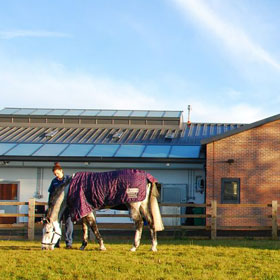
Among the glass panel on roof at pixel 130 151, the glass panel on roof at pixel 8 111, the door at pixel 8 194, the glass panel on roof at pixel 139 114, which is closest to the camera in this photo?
the glass panel on roof at pixel 130 151

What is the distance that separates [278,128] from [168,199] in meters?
5.41

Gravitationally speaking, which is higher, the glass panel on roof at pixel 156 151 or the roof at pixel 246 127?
the roof at pixel 246 127

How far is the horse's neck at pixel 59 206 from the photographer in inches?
459

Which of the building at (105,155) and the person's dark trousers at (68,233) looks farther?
the building at (105,155)

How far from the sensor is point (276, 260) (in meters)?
10.2

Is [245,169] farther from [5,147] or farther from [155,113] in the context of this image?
[155,113]

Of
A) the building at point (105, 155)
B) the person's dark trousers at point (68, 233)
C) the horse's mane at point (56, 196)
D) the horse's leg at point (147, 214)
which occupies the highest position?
the building at point (105, 155)

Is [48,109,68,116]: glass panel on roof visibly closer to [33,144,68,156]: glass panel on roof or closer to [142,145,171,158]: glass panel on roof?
[33,144,68,156]: glass panel on roof

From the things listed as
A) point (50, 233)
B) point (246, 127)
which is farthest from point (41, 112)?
point (50, 233)

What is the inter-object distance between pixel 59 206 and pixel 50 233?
611mm

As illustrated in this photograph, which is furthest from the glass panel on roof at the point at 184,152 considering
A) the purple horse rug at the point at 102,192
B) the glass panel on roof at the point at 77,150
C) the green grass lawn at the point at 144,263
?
the purple horse rug at the point at 102,192

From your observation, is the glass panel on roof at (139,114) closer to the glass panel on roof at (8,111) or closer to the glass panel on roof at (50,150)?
the glass panel on roof at (50,150)

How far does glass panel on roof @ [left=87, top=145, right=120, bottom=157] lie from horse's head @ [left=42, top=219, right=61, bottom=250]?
405 inches

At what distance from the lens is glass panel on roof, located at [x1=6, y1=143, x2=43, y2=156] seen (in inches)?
876
